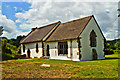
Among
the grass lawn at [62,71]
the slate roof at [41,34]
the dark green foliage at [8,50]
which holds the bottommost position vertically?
the grass lawn at [62,71]

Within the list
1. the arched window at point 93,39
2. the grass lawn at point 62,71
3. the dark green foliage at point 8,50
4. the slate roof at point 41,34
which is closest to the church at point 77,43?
the arched window at point 93,39

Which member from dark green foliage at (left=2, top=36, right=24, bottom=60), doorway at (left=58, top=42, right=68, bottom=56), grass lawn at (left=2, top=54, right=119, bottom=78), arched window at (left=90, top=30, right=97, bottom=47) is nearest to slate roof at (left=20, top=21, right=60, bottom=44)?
dark green foliage at (left=2, top=36, right=24, bottom=60)

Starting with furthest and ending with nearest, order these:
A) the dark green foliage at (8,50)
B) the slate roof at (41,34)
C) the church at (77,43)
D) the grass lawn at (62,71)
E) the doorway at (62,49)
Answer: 1. the dark green foliage at (8,50)
2. the slate roof at (41,34)
3. the doorway at (62,49)
4. the church at (77,43)
5. the grass lawn at (62,71)

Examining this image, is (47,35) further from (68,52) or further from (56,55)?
(68,52)

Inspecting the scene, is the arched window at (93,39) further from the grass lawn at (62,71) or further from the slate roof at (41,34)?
the slate roof at (41,34)

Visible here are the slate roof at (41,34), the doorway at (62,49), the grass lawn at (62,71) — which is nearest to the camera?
the grass lawn at (62,71)

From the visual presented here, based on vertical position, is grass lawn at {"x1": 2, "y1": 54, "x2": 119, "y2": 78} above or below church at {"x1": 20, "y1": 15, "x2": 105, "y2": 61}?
below

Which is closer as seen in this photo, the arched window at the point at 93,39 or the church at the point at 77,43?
the church at the point at 77,43

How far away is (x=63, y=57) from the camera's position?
24.8 meters

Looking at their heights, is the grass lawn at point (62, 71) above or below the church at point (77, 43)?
below

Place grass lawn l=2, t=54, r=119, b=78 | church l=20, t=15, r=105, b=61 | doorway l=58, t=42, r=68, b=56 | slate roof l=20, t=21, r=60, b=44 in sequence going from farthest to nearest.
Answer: slate roof l=20, t=21, r=60, b=44
doorway l=58, t=42, r=68, b=56
church l=20, t=15, r=105, b=61
grass lawn l=2, t=54, r=119, b=78

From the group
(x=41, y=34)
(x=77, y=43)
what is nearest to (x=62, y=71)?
(x=77, y=43)

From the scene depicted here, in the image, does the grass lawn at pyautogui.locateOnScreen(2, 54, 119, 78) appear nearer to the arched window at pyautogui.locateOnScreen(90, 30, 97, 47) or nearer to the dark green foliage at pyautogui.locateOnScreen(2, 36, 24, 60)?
the arched window at pyautogui.locateOnScreen(90, 30, 97, 47)

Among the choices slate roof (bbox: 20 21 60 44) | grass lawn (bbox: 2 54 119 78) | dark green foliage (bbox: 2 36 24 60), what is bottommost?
grass lawn (bbox: 2 54 119 78)
